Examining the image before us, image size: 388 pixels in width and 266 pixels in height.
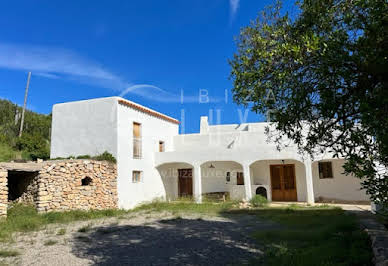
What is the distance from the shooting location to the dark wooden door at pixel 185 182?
682 inches

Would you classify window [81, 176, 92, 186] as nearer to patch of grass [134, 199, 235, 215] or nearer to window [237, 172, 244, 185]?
patch of grass [134, 199, 235, 215]

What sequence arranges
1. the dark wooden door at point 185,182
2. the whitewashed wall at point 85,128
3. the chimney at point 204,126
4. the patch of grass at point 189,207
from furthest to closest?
the chimney at point 204,126 → the dark wooden door at point 185,182 → the whitewashed wall at point 85,128 → the patch of grass at point 189,207

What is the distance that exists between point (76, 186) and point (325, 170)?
1247cm

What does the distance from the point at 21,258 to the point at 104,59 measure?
35.4 feet

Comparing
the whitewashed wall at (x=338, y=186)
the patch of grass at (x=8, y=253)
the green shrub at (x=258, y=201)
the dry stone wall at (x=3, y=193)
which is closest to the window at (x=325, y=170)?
the whitewashed wall at (x=338, y=186)

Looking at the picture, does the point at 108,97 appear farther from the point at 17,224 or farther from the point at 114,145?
the point at 17,224

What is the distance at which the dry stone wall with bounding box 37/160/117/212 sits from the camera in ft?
36.9

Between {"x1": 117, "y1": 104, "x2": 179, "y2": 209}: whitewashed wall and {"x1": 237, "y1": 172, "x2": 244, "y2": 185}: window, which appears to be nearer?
{"x1": 117, "y1": 104, "x2": 179, "y2": 209}: whitewashed wall

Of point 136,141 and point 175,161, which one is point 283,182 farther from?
point 136,141

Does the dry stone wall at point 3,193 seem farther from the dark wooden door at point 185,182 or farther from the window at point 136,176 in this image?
the dark wooden door at point 185,182

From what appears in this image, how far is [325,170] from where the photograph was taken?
14.9 m

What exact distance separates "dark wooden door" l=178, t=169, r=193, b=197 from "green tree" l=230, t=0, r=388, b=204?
1248 cm

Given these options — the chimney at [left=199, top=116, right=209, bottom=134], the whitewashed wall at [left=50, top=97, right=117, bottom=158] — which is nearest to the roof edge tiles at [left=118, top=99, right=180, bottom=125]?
the whitewashed wall at [left=50, top=97, right=117, bottom=158]

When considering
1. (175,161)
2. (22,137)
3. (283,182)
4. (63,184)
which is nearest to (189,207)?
(175,161)
